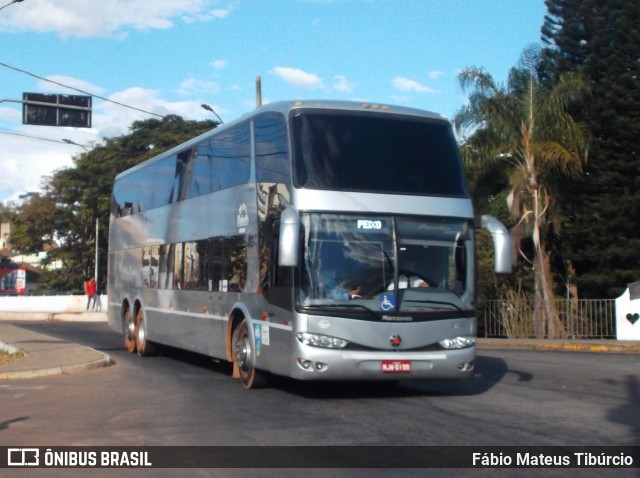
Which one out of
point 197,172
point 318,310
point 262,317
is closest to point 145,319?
point 197,172

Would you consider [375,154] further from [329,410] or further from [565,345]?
[565,345]

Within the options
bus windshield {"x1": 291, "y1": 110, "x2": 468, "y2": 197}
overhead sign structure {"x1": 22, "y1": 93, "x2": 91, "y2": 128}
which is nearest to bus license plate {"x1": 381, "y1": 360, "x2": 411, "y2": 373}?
bus windshield {"x1": 291, "y1": 110, "x2": 468, "y2": 197}

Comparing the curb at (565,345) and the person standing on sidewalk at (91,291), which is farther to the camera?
the person standing on sidewalk at (91,291)

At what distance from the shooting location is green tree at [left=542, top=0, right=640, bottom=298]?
32250 mm

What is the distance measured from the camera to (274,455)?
852 cm

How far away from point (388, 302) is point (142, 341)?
972 centimetres

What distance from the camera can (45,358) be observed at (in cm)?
1792

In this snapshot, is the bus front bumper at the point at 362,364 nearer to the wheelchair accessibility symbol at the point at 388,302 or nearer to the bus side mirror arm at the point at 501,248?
the wheelchair accessibility symbol at the point at 388,302

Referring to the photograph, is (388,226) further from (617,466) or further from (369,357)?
(617,466)

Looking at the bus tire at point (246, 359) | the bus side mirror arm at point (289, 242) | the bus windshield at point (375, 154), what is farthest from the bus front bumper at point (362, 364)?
the bus windshield at point (375, 154)

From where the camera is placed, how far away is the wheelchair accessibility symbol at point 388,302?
11.7 metres

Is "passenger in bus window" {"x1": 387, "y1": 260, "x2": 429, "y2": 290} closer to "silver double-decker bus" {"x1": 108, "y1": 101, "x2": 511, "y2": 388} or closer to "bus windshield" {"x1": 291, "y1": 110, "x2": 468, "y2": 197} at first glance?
"silver double-decker bus" {"x1": 108, "y1": 101, "x2": 511, "y2": 388}

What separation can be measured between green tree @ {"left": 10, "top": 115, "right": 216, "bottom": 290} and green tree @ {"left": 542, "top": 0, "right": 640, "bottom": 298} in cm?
3282

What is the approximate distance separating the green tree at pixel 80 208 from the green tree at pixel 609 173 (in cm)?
3282
